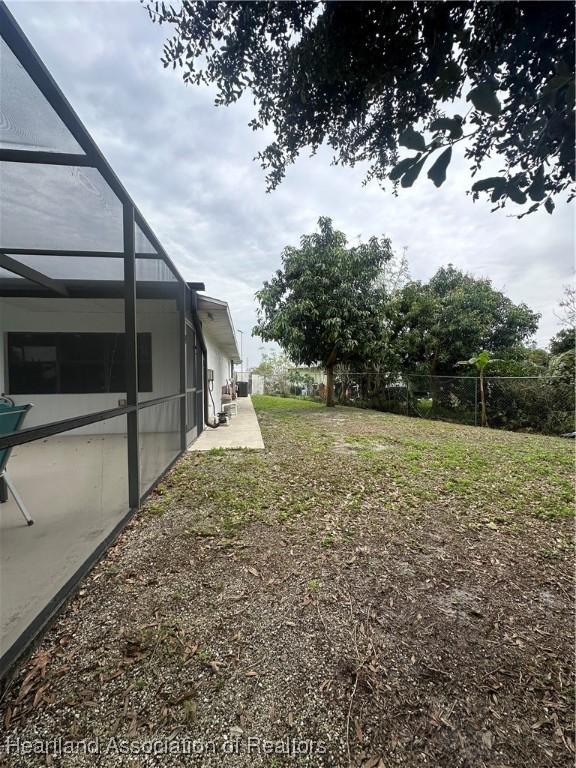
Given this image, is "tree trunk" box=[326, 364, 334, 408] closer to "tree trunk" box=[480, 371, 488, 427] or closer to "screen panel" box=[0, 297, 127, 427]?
"tree trunk" box=[480, 371, 488, 427]

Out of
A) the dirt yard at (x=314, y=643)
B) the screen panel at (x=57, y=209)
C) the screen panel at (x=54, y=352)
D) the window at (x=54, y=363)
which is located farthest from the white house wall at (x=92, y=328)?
the dirt yard at (x=314, y=643)

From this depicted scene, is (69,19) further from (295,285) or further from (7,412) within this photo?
(295,285)

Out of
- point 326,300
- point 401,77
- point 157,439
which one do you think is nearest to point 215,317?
point 157,439

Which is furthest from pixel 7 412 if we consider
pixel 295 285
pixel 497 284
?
pixel 497 284

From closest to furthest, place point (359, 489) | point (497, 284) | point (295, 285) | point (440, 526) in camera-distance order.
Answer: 1. point (440, 526)
2. point (359, 489)
3. point (295, 285)
4. point (497, 284)

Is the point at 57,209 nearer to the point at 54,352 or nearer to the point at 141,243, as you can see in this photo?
the point at 141,243

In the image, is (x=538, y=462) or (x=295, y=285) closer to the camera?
(x=538, y=462)

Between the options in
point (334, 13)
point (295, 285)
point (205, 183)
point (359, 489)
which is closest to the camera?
point (334, 13)

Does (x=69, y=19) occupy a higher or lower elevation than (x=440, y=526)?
higher

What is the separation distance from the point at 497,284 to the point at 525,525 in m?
15.1

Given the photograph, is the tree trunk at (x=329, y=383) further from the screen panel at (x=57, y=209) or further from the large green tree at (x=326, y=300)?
the screen panel at (x=57, y=209)

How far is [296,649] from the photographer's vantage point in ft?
5.13

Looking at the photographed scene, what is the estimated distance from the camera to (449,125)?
39.0 inches

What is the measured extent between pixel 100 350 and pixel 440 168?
6032 millimetres
